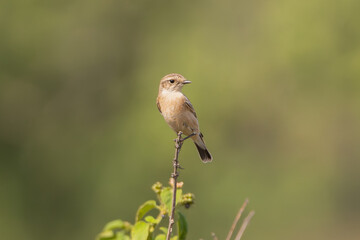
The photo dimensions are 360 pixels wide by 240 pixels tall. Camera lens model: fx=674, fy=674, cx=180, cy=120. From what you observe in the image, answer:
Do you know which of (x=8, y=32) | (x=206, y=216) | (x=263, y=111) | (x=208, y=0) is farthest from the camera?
(x=208, y=0)

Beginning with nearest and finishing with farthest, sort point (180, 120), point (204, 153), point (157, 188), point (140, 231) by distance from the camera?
point (140, 231), point (157, 188), point (180, 120), point (204, 153)

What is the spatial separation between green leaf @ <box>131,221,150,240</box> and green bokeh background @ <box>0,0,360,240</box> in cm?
1747

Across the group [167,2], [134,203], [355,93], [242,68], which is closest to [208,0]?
[167,2]

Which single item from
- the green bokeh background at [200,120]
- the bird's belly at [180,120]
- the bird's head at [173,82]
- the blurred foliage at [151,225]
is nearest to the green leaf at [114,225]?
the blurred foliage at [151,225]

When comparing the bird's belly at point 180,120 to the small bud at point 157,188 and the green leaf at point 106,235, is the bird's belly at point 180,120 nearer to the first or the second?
the small bud at point 157,188

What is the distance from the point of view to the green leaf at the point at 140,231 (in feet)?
9.38

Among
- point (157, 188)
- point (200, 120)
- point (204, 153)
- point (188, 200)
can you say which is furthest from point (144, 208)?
point (200, 120)

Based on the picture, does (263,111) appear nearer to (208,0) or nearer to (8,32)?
(208,0)

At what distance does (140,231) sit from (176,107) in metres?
2.77

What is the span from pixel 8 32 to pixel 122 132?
5248 mm

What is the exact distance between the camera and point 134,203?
22.2 meters

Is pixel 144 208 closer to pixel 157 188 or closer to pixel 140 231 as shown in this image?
pixel 157 188

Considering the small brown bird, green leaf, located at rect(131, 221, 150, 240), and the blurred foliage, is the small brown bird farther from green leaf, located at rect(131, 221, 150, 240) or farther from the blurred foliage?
green leaf, located at rect(131, 221, 150, 240)

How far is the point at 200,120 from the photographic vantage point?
72.8ft
